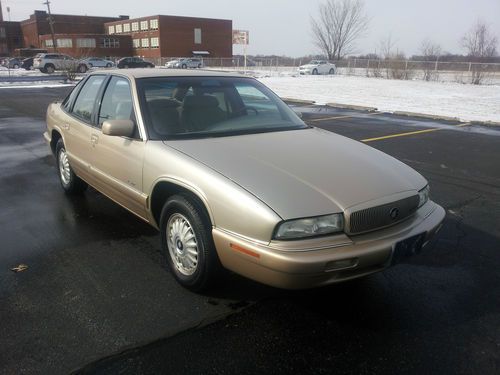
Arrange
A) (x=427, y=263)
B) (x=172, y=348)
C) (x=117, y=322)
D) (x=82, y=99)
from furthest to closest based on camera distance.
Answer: (x=82, y=99), (x=427, y=263), (x=117, y=322), (x=172, y=348)

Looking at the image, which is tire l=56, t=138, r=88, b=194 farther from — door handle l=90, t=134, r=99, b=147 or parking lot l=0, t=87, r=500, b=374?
door handle l=90, t=134, r=99, b=147

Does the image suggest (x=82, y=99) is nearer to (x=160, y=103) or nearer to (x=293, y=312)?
(x=160, y=103)

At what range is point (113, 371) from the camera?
2.41 meters

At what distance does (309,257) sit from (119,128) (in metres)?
1.92

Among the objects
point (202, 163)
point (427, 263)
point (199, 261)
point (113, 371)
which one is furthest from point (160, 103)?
point (427, 263)

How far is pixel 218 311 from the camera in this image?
9.86ft

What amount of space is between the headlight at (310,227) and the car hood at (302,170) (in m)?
0.04

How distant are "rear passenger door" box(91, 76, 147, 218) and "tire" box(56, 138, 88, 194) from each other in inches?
39.2

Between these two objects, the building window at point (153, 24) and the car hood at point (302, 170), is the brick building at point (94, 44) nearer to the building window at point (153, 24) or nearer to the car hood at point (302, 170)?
the building window at point (153, 24)

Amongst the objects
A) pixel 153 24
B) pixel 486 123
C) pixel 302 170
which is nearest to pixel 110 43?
pixel 153 24

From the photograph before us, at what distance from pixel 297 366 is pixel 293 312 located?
566 mm

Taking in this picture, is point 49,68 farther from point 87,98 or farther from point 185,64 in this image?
point 87,98

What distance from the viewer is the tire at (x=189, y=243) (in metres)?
2.99

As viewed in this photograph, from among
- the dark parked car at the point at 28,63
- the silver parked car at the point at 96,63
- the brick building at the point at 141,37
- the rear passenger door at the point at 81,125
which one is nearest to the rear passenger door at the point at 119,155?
the rear passenger door at the point at 81,125
